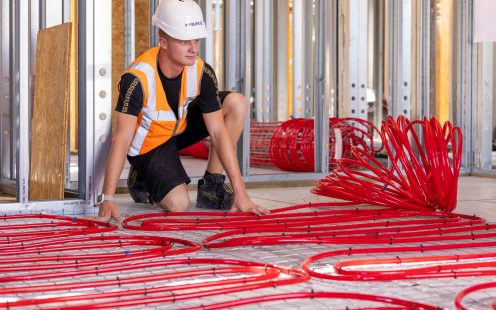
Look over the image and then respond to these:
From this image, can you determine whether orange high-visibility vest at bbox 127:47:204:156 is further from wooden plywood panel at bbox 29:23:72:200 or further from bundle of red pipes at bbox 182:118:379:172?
bundle of red pipes at bbox 182:118:379:172

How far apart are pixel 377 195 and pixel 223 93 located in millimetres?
999

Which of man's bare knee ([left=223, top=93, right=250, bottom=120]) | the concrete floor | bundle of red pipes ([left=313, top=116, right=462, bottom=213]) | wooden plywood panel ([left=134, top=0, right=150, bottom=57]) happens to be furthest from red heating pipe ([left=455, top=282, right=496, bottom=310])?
wooden plywood panel ([left=134, top=0, right=150, bottom=57])

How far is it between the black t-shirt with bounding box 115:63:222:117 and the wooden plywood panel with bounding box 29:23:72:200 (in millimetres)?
442

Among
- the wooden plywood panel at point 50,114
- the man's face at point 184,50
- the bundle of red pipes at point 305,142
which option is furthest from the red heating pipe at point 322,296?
the bundle of red pipes at point 305,142

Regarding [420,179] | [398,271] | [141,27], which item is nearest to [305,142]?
[420,179]

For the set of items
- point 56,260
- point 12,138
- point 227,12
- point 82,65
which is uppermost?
Answer: point 227,12

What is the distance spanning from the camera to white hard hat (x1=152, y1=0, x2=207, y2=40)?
3.90m

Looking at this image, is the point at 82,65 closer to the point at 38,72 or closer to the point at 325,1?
the point at 38,72

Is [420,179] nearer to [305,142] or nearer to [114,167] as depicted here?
[114,167]

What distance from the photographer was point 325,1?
612cm

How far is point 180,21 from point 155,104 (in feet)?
1.59

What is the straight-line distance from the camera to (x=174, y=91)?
4.23 m

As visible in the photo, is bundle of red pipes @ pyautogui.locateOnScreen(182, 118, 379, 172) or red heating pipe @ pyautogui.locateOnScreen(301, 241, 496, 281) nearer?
red heating pipe @ pyautogui.locateOnScreen(301, 241, 496, 281)

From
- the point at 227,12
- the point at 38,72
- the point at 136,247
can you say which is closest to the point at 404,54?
the point at 227,12
